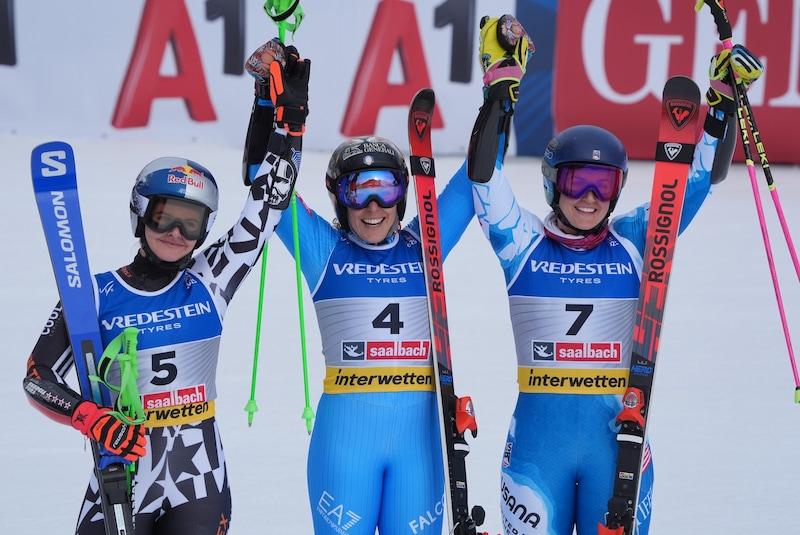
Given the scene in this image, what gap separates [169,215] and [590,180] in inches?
54.1

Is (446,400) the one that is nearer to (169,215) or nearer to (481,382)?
(169,215)

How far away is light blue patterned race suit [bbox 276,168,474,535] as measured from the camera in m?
3.51

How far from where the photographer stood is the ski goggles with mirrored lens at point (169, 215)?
3238 millimetres

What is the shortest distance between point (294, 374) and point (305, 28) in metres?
6.91

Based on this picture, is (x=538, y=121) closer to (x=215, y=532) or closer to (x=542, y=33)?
(x=542, y=33)

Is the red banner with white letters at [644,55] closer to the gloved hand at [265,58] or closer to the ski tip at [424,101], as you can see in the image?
the ski tip at [424,101]

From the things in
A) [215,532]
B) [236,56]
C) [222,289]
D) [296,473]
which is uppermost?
[236,56]

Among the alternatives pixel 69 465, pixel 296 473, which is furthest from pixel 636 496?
pixel 69 465

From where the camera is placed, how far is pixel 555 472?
353cm

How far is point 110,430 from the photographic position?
9.66 feet

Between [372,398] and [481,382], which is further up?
[372,398]

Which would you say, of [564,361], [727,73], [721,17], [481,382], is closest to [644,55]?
[481,382]

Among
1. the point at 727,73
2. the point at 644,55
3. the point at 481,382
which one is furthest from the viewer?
→ the point at 644,55

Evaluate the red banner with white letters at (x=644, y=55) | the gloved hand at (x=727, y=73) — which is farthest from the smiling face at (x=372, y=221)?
the red banner with white letters at (x=644, y=55)
